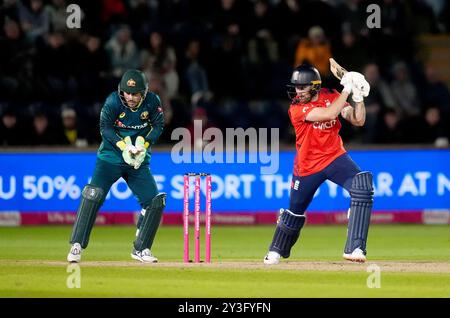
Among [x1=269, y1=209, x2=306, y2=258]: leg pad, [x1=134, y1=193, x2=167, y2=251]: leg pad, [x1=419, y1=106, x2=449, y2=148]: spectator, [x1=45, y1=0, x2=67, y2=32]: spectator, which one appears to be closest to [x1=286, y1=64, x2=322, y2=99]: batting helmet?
[x1=269, y1=209, x2=306, y2=258]: leg pad

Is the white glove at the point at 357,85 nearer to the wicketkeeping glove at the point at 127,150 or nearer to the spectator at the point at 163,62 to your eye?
the wicketkeeping glove at the point at 127,150

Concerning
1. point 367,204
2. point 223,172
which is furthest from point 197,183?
point 223,172

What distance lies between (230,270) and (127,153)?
176 centimetres

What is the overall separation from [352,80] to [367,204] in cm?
137

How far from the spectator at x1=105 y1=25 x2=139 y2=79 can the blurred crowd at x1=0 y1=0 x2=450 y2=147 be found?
0.02 meters

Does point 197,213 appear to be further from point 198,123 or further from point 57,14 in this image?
point 57,14

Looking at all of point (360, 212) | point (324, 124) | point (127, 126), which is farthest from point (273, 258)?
point (127, 126)

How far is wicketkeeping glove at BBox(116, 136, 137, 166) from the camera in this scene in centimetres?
1369

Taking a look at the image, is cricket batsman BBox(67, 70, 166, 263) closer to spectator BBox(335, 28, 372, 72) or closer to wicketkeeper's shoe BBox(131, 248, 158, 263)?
wicketkeeper's shoe BBox(131, 248, 158, 263)

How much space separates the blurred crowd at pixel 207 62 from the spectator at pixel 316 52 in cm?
2

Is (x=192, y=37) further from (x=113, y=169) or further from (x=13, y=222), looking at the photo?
(x=113, y=169)

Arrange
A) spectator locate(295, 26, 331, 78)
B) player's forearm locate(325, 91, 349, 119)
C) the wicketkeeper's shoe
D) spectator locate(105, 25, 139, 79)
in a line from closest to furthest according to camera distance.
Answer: player's forearm locate(325, 91, 349, 119), the wicketkeeper's shoe, spectator locate(295, 26, 331, 78), spectator locate(105, 25, 139, 79)

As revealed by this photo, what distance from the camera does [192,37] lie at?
23.0m

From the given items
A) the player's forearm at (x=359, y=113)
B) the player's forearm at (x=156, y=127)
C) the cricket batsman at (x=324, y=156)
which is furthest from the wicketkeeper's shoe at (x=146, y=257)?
the player's forearm at (x=359, y=113)
